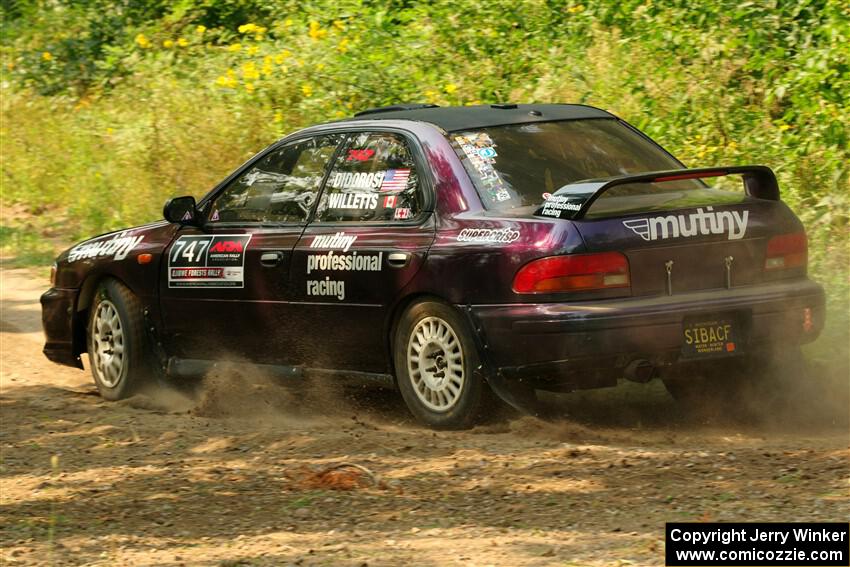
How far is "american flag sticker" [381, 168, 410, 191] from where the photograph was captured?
6.97 meters

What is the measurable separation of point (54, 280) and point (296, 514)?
4.01 meters

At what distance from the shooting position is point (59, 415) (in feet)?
25.2

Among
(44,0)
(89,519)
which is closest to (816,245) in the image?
(89,519)

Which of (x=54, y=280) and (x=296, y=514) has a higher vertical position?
(x=54, y=280)

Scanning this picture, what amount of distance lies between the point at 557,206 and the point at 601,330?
0.58 m

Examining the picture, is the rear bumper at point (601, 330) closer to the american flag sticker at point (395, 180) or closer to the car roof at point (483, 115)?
the american flag sticker at point (395, 180)

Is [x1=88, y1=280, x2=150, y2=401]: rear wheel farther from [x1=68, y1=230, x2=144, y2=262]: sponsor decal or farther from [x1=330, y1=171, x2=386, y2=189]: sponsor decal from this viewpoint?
[x1=330, y1=171, x2=386, y2=189]: sponsor decal

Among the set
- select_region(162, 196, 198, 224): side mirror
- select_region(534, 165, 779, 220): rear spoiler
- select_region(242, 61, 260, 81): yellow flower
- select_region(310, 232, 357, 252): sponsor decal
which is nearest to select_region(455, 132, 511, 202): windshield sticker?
select_region(534, 165, 779, 220): rear spoiler

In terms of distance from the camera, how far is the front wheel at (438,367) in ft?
21.4

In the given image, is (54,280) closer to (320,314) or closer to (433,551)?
(320,314)

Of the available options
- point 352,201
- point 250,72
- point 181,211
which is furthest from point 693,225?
point 250,72

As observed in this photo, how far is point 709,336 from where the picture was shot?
6.32 meters

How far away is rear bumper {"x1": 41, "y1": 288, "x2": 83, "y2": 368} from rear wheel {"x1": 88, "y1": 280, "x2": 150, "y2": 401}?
150 millimetres

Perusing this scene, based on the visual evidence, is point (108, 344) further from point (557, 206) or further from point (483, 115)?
point (557, 206)
